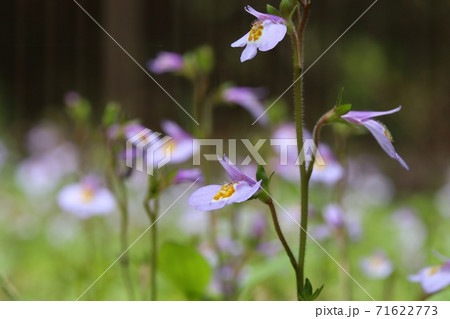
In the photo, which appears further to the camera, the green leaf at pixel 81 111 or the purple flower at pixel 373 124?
the green leaf at pixel 81 111

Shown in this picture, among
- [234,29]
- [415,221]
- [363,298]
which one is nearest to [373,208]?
[415,221]

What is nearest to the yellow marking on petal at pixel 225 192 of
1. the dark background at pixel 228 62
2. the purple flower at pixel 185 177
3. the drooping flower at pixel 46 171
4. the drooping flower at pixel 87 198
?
the purple flower at pixel 185 177

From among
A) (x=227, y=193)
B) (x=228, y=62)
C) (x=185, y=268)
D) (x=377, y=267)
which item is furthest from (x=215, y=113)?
(x=227, y=193)

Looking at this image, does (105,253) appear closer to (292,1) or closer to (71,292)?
(71,292)

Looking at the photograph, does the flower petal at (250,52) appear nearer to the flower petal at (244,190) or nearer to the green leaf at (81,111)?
the flower petal at (244,190)

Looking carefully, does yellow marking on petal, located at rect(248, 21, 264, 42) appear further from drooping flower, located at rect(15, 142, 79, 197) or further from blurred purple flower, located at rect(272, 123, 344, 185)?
drooping flower, located at rect(15, 142, 79, 197)
